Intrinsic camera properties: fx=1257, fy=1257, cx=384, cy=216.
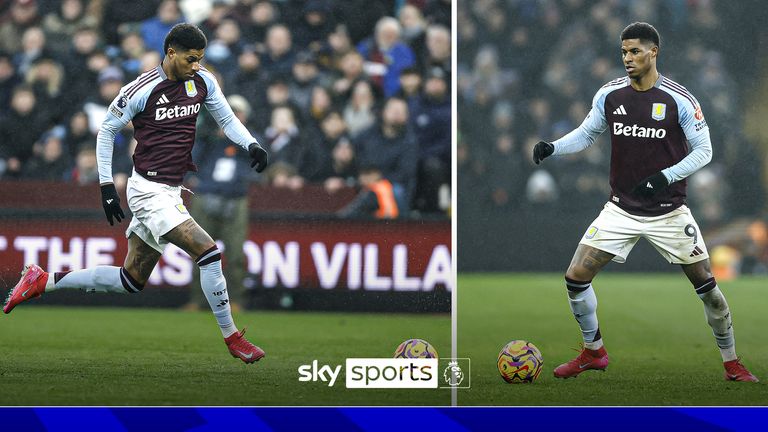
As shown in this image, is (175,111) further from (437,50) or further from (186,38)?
(437,50)

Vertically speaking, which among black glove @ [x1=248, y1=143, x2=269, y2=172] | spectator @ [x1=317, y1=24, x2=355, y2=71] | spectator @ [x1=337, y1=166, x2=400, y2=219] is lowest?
spectator @ [x1=337, y1=166, x2=400, y2=219]

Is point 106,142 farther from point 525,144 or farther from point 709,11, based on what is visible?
point 525,144

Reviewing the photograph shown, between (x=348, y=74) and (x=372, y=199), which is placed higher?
(x=348, y=74)

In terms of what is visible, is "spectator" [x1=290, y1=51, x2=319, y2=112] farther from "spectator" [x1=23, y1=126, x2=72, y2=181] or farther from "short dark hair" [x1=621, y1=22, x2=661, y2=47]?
"short dark hair" [x1=621, y1=22, x2=661, y2=47]

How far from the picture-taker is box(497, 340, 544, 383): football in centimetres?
638

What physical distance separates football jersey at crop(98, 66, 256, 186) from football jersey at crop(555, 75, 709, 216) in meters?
1.83

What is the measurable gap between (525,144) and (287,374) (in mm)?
7012

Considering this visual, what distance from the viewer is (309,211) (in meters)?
8.03

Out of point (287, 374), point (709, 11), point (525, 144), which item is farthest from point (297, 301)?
point (525, 144)

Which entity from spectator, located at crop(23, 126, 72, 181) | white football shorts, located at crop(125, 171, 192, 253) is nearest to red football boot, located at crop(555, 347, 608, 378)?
white football shorts, located at crop(125, 171, 192, 253)

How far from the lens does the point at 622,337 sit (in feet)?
27.8

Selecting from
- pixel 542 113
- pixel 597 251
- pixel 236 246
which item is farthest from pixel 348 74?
pixel 542 113

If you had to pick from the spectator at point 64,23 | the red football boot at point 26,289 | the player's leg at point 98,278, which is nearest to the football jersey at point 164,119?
the player's leg at point 98,278

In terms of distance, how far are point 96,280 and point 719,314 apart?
125 inches
